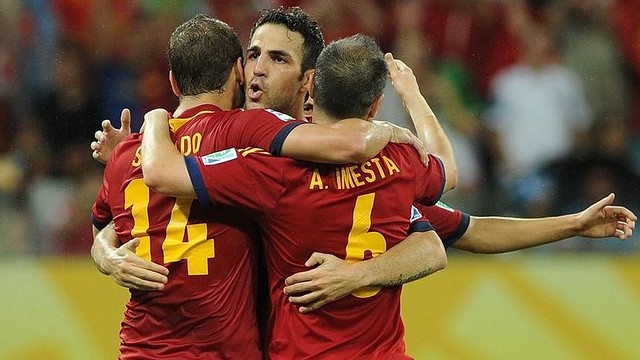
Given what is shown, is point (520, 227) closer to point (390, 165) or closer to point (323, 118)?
point (390, 165)

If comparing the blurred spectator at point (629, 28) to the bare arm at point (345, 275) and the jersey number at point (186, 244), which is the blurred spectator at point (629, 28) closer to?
the bare arm at point (345, 275)

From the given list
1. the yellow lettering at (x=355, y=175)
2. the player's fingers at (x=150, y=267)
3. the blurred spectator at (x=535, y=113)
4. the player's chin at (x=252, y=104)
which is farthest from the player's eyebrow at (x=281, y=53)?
the blurred spectator at (x=535, y=113)

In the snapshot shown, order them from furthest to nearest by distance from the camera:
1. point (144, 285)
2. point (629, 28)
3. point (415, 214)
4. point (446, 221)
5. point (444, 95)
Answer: point (629, 28) → point (444, 95) → point (446, 221) → point (415, 214) → point (144, 285)

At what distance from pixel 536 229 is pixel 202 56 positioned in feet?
4.99

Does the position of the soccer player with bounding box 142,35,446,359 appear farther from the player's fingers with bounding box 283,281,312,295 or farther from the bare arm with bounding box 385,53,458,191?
the bare arm with bounding box 385,53,458,191

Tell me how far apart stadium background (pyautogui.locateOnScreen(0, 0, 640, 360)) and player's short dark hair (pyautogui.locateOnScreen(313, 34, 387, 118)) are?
271 centimetres

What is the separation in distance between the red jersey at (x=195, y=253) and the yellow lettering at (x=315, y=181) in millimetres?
169

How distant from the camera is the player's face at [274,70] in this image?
13.3 feet

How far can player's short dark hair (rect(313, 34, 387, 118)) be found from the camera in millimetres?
3588

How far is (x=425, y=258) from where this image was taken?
3.78m

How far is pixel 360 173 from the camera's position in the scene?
11.9 ft

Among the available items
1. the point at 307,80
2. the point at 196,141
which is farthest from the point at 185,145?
the point at 307,80

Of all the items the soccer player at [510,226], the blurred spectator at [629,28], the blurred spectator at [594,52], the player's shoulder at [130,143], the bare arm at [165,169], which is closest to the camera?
the bare arm at [165,169]

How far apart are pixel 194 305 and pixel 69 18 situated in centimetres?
407
